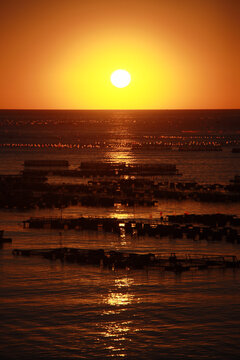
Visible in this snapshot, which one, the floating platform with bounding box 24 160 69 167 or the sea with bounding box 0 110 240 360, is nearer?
the sea with bounding box 0 110 240 360

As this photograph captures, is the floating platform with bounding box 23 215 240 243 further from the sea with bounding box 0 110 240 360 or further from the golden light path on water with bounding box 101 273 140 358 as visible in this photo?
the golden light path on water with bounding box 101 273 140 358

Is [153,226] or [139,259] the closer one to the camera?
[139,259]

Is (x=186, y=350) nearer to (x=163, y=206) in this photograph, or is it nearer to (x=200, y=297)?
(x=200, y=297)

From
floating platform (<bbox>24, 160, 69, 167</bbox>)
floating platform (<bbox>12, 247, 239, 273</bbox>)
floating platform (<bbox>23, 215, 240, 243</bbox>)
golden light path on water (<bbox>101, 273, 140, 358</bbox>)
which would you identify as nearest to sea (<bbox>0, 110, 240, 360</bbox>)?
golden light path on water (<bbox>101, 273, 140, 358</bbox>)

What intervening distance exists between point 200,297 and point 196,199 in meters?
47.5

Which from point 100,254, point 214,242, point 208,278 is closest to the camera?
point 208,278

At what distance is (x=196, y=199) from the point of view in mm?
99750

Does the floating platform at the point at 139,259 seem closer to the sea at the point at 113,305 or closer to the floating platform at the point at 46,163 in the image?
the sea at the point at 113,305

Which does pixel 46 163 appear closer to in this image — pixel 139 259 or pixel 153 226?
pixel 153 226

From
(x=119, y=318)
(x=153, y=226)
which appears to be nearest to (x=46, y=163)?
(x=153, y=226)

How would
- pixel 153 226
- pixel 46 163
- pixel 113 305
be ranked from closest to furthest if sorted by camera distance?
pixel 113 305 < pixel 153 226 < pixel 46 163

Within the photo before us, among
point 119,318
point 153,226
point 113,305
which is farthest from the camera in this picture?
point 153,226

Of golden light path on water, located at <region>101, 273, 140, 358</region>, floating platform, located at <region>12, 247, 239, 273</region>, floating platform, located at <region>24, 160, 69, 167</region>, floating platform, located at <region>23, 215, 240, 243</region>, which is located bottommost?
golden light path on water, located at <region>101, 273, 140, 358</region>

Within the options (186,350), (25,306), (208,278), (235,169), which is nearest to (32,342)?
(25,306)
